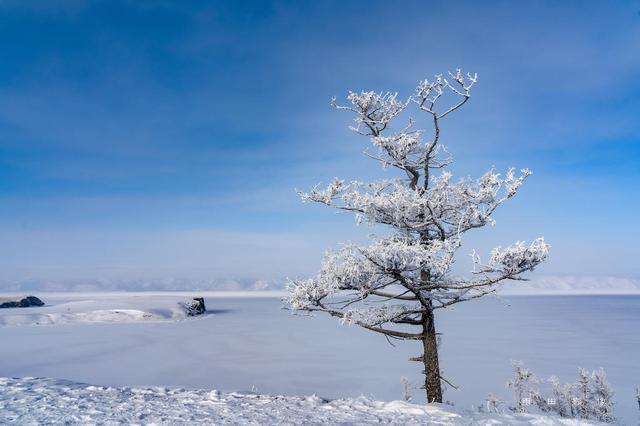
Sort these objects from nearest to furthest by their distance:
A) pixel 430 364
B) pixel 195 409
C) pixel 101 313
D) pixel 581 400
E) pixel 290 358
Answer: pixel 195 409
pixel 430 364
pixel 581 400
pixel 290 358
pixel 101 313

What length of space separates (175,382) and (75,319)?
2453 centimetres

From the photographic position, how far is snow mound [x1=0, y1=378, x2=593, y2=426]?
7.78 metres

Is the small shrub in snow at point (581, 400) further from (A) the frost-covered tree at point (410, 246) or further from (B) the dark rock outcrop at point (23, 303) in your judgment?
(B) the dark rock outcrop at point (23, 303)

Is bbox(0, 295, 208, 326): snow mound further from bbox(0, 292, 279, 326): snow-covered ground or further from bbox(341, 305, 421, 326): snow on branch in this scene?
bbox(341, 305, 421, 326): snow on branch

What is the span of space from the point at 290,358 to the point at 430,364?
51.2ft

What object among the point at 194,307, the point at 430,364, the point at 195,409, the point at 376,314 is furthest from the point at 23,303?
the point at 430,364

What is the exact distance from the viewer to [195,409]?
334 inches

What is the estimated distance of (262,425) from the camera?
7.69 meters

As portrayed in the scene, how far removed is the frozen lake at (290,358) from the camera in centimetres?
1838

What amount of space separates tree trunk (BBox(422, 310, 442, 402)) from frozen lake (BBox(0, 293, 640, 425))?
6.73m

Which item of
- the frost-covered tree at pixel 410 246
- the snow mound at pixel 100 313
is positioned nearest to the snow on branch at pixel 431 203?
the frost-covered tree at pixel 410 246

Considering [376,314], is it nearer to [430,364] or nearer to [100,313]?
[430,364]

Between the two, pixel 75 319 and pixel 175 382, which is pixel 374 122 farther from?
pixel 75 319

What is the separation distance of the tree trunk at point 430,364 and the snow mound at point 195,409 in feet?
3.35
